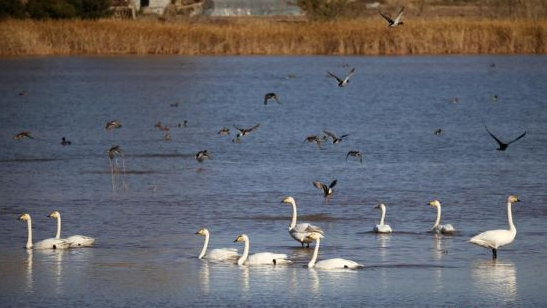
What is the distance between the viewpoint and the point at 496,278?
40.7ft

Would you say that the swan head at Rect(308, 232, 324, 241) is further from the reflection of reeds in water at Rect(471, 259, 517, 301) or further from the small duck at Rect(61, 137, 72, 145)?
the small duck at Rect(61, 137, 72, 145)

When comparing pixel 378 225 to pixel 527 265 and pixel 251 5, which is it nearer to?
pixel 527 265

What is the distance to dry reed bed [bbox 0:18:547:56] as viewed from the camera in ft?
156

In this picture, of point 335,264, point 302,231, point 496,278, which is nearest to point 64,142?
point 302,231

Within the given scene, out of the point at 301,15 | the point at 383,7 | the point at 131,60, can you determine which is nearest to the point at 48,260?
the point at 131,60

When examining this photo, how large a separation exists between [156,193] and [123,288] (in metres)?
6.44

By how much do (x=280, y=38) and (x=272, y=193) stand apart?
31795 mm

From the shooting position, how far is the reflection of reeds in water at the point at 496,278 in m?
11.8

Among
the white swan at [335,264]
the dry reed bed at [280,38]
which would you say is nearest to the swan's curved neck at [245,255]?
the white swan at [335,264]

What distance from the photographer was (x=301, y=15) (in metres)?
68.9

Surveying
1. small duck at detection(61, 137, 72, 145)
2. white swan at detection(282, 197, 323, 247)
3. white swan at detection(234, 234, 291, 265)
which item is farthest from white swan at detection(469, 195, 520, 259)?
small duck at detection(61, 137, 72, 145)

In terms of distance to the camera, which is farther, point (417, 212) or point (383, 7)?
point (383, 7)

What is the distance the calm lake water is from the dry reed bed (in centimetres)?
714

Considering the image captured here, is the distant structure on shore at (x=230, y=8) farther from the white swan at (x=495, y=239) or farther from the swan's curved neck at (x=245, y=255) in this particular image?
the white swan at (x=495, y=239)
